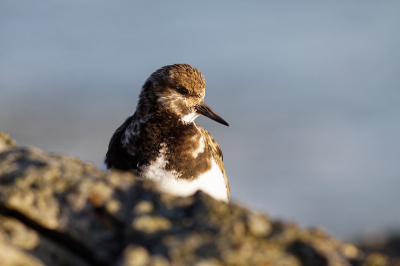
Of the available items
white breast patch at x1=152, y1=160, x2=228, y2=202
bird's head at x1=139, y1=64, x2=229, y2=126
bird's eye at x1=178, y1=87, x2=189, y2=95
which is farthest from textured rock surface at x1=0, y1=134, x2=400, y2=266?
bird's eye at x1=178, y1=87, x2=189, y2=95

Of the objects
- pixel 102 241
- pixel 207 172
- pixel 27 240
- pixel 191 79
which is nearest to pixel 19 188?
pixel 27 240

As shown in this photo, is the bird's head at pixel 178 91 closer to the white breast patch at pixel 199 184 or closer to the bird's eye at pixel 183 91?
the bird's eye at pixel 183 91

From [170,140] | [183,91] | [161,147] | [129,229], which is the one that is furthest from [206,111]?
[129,229]

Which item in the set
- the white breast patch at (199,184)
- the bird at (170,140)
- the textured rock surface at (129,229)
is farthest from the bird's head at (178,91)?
the textured rock surface at (129,229)

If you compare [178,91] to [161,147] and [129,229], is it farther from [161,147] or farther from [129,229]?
[129,229]

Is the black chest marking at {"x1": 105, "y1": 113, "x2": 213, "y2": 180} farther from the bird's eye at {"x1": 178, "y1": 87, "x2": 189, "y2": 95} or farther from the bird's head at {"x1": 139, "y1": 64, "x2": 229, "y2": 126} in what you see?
the bird's eye at {"x1": 178, "y1": 87, "x2": 189, "y2": 95}

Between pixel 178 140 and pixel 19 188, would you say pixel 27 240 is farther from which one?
pixel 178 140
